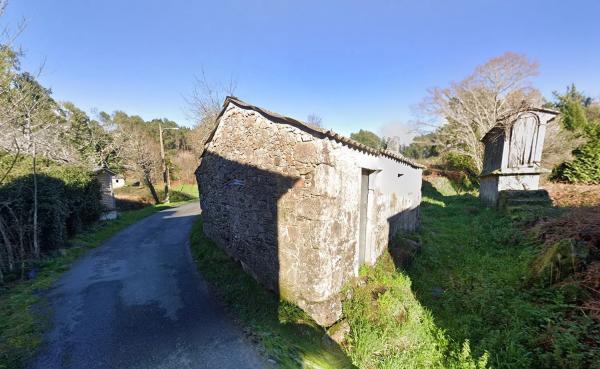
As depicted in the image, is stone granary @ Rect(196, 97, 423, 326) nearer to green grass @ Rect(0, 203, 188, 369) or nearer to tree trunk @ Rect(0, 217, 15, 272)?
green grass @ Rect(0, 203, 188, 369)

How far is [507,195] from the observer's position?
9945mm

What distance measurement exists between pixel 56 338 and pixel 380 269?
249 inches

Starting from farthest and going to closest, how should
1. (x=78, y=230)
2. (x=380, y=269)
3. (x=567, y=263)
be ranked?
1. (x=78, y=230)
2. (x=380, y=269)
3. (x=567, y=263)

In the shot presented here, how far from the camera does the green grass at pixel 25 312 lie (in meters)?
3.51

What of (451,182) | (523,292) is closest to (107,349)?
(523,292)

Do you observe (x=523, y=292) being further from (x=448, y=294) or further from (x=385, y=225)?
(x=385, y=225)

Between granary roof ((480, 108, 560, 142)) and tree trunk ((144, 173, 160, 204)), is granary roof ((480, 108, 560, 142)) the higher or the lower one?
the higher one

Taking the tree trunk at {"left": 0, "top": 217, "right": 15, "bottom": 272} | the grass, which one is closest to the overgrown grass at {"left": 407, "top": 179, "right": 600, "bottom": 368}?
the grass

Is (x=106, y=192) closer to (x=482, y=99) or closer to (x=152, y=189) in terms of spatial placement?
(x=152, y=189)

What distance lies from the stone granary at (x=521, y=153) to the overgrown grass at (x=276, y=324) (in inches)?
423

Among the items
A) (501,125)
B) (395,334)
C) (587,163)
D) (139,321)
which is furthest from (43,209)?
(587,163)

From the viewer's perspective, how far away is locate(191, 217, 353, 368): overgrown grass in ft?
11.8

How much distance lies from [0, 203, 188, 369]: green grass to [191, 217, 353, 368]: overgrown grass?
9.53 ft

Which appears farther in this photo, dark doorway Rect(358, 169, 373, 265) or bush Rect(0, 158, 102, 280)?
bush Rect(0, 158, 102, 280)
